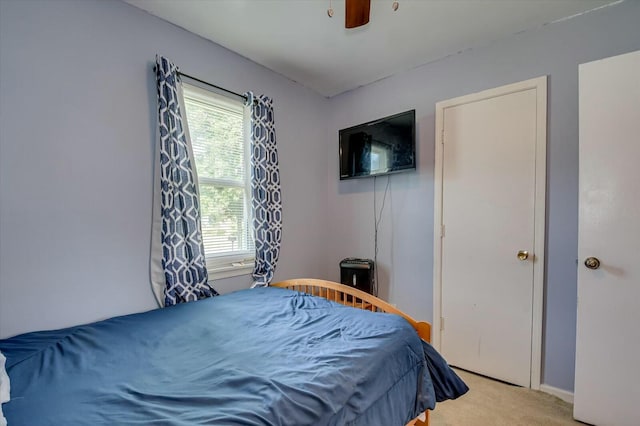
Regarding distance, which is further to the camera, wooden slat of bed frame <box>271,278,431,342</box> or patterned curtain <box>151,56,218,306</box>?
patterned curtain <box>151,56,218,306</box>

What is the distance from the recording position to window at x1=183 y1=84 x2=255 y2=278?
2.16 metres

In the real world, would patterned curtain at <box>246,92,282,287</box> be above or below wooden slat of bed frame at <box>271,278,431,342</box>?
above

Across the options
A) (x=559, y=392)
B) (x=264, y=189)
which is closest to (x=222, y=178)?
(x=264, y=189)

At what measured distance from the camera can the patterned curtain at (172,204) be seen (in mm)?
1861

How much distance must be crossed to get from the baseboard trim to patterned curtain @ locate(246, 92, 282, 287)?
214 cm

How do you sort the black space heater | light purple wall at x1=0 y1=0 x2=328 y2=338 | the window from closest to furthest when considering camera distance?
light purple wall at x1=0 y1=0 x2=328 y2=338 → the window → the black space heater

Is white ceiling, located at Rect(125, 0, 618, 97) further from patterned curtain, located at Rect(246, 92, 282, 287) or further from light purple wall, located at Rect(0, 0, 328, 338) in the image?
patterned curtain, located at Rect(246, 92, 282, 287)

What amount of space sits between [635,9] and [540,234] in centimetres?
142

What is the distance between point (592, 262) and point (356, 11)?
1892mm

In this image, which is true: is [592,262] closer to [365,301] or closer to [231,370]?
[365,301]

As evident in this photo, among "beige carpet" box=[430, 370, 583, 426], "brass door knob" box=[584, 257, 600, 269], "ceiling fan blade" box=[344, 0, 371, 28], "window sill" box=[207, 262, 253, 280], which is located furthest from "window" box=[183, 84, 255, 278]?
"brass door knob" box=[584, 257, 600, 269]

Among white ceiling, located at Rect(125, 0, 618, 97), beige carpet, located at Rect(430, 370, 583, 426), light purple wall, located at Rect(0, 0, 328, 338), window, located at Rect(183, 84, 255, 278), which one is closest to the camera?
light purple wall, located at Rect(0, 0, 328, 338)

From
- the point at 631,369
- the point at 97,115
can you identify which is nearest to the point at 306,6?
the point at 97,115

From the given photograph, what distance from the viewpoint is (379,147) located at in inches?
104
